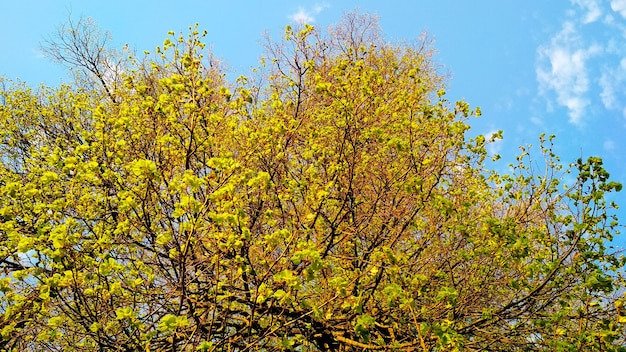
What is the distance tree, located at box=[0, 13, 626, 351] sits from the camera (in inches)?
162

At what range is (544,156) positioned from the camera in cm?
626

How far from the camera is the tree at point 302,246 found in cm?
411

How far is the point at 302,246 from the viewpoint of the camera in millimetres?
3697

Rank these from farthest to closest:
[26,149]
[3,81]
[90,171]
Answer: [3,81], [26,149], [90,171]

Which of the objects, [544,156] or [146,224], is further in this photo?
[544,156]

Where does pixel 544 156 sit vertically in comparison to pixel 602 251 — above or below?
above

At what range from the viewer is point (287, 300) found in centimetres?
377

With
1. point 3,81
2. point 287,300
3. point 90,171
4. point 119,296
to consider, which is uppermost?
point 3,81

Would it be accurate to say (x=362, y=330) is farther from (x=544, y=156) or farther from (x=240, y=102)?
(x=544, y=156)

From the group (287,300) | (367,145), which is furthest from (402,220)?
(287,300)

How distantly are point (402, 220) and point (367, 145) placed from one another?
119 centimetres

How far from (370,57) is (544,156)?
721 cm

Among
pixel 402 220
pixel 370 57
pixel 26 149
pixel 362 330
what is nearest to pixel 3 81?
pixel 26 149

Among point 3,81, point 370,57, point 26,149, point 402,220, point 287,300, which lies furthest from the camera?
point 370,57
